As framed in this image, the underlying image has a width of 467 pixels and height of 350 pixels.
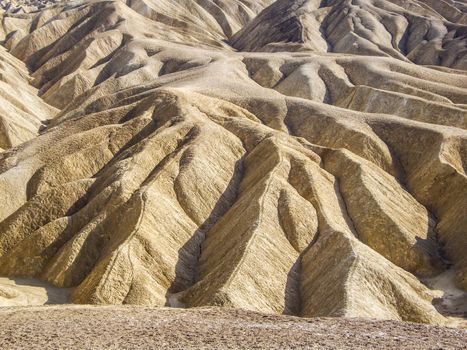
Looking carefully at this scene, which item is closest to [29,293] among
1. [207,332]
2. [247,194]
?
[247,194]

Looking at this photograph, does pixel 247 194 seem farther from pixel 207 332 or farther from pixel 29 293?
pixel 207 332

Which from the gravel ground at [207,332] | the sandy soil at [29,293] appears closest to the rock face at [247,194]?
the sandy soil at [29,293]

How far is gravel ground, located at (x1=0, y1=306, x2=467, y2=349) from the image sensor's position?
16.9 m

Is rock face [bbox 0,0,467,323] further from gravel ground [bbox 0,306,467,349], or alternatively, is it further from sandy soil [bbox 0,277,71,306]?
gravel ground [bbox 0,306,467,349]

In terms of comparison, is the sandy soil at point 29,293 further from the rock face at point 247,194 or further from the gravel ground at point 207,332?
the gravel ground at point 207,332

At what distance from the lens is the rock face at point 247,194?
1252 inches

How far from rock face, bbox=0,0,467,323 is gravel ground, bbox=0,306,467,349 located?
8.27 m

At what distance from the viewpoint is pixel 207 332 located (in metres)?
18.2

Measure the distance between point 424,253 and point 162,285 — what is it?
20.3m

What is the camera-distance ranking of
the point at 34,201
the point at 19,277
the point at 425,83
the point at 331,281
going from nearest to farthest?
1. the point at 331,281
2. the point at 19,277
3. the point at 34,201
4. the point at 425,83

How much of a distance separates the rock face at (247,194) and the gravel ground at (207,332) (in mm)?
8273

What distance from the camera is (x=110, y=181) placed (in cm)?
4275

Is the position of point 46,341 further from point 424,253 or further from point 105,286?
point 424,253

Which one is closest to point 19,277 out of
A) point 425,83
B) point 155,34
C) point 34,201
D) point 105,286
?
point 34,201
